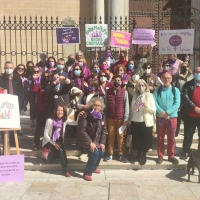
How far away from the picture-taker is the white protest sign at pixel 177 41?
A: 29.0 feet

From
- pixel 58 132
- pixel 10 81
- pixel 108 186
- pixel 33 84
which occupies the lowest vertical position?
pixel 108 186

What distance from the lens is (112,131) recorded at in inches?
263

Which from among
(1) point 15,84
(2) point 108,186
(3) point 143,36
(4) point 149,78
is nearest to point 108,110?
(4) point 149,78

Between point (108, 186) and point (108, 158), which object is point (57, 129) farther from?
point (108, 186)

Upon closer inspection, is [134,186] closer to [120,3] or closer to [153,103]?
[153,103]

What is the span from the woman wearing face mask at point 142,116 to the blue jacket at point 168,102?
0.74ft

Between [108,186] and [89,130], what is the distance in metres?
1.05

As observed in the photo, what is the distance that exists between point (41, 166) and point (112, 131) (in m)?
1.55

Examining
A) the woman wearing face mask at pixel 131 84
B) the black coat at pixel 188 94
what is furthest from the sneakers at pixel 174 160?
the woman wearing face mask at pixel 131 84

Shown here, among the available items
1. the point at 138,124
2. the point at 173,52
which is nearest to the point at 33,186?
the point at 138,124

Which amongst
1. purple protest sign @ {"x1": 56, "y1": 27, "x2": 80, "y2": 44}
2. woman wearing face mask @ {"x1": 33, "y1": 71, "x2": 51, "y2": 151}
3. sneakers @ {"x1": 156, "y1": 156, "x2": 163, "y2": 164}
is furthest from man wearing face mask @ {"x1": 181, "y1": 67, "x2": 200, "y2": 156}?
purple protest sign @ {"x1": 56, "y1": 27, "x2": 80, "y2": 44}

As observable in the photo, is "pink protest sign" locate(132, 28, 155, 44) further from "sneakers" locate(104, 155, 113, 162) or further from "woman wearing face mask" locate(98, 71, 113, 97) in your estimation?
"sneakers" locate(104, 155, 113, 162)

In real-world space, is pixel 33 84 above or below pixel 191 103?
above

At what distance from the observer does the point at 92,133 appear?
6133mm
